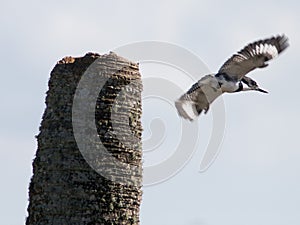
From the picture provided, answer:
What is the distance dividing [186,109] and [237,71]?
2.94 ft

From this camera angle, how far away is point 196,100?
7.75 metres

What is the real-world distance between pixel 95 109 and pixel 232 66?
2.08 meters

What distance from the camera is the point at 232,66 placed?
7367 mm

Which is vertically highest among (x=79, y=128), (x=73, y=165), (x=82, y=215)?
(x=79, y=128)

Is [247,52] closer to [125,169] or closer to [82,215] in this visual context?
[125,169]

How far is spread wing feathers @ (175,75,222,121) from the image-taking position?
756cm

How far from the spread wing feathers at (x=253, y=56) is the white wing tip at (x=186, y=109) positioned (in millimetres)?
711

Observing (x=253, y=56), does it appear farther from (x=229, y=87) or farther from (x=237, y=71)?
(x=229, y=87)

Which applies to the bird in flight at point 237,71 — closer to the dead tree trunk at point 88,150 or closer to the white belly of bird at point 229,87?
the white belly of bird at point 229,87

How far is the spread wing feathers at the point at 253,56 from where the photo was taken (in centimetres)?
736

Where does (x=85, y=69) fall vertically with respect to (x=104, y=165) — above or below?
above

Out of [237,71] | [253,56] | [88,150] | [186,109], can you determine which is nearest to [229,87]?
[237,71]

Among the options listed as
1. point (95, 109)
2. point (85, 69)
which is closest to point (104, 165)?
point (95, 109)

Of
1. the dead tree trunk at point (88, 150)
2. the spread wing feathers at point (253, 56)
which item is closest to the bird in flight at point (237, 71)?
the spread wing feathers at point (253, 56)
